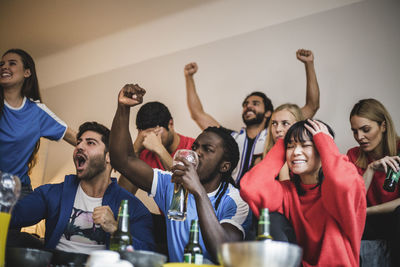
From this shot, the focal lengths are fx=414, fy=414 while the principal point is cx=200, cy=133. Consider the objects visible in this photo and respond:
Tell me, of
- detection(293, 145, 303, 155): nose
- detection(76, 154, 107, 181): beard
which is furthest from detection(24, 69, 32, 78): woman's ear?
detection(293, 145, 303, 155): nose

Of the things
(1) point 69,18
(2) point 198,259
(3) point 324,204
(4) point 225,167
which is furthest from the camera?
(1) point 69,18

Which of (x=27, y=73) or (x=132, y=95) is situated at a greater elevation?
(x=27, y=73)

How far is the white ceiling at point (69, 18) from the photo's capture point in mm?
3863

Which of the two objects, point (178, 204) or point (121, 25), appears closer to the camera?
point (178, 204)

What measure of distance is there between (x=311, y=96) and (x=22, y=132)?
6.03 feet

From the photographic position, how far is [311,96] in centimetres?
282

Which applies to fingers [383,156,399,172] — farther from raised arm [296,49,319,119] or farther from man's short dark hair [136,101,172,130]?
man's short dark hair [136,101,172,130]

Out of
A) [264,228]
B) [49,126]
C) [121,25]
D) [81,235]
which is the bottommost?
[81,235]

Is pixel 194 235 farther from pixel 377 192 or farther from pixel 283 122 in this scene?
pixel 283 122

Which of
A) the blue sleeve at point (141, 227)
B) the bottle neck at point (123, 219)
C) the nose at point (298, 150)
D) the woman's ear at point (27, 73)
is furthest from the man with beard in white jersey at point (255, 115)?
the bottle neck at point (123, 219)

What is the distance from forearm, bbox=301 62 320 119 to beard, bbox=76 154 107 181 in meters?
1.37

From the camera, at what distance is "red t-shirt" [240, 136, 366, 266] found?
4.58ft

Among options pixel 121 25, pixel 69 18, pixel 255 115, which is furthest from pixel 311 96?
pixel 69 18

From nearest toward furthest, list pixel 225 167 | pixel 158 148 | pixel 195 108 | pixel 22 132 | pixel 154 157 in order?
pixel 225 167 → pixel 22 132 → pixel 158 148 → pixel 154 157 → pixel 195 108
